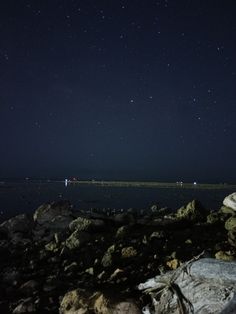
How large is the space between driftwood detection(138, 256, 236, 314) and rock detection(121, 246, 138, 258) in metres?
3.29

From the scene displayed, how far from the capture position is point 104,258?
537 inches

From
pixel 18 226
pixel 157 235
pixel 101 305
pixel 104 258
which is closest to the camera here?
pixel 101 305

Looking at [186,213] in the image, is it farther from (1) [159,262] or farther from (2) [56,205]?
(2) [56,205]

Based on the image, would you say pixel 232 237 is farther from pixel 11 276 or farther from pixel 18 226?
pixel 18 226

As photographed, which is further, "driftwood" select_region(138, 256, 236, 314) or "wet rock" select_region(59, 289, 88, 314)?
"wet rock" select_region(59, 289, 88, 314)

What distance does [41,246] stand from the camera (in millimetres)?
18641

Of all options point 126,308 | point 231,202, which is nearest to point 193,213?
point 231,202

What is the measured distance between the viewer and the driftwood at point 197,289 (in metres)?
8.72

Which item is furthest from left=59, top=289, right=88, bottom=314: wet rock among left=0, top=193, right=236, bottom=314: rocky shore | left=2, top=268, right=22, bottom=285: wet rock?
left=2, top=268, right=22, bottom=285: wet rock

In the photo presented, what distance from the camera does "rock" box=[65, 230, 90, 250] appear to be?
16281 millimetres

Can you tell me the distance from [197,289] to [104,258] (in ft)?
16.8

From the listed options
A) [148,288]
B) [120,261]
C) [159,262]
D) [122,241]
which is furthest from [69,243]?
[148,288]

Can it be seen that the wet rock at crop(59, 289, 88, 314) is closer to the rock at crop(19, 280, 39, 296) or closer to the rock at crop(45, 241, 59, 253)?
the rock at crop(19, 280, 39, 296)

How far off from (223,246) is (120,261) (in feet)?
12.1
